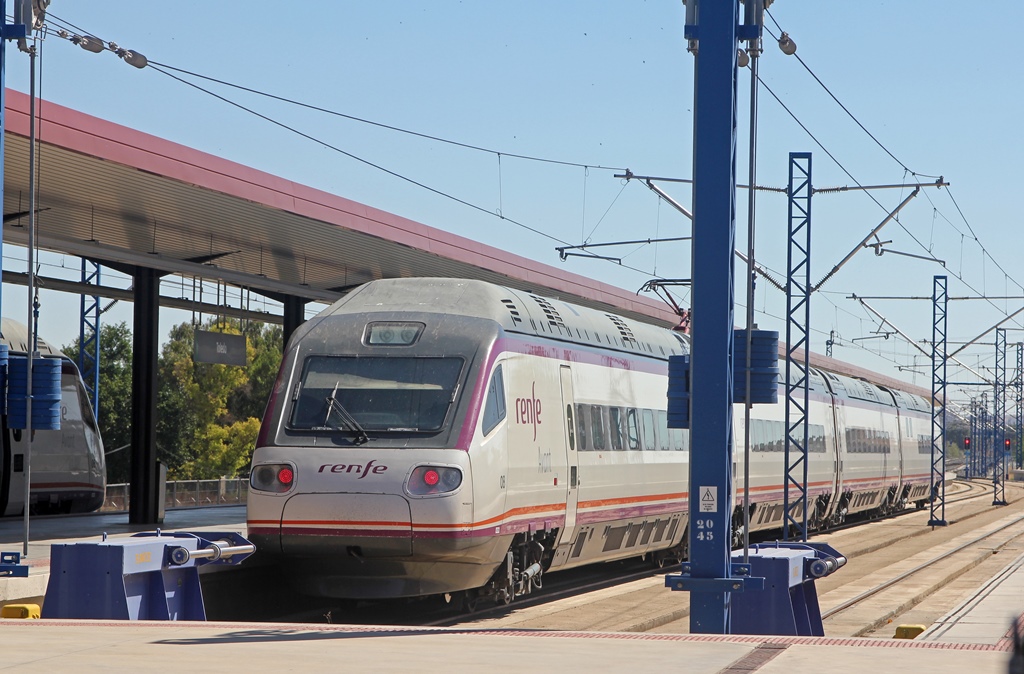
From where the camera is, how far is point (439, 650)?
8742 millimetres

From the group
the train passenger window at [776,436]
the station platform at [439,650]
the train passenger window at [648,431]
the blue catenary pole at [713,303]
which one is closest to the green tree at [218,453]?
the train passenger window at [776,436]

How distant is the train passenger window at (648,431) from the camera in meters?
18.6

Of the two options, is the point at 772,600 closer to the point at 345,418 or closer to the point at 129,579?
the point at 345,418

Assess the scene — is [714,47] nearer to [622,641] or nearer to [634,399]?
[622,641]

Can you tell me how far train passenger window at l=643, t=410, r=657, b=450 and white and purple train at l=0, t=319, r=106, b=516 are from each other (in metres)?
11.3

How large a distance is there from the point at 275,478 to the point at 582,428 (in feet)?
14.1

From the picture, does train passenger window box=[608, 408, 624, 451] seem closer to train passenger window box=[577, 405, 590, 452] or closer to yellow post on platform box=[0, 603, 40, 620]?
train passenger window box=[577, 405, 590, 452]

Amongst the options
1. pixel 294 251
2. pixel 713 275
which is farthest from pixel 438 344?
pixel 294 251

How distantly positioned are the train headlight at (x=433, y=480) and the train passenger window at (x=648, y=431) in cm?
597

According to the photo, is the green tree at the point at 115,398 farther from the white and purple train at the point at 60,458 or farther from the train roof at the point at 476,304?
the train roof at the point at 476,304

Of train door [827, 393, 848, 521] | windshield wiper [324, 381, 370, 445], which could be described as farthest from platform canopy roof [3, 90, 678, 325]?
train door [827, 393, 848, 521]

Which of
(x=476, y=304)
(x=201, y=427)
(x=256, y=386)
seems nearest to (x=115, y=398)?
(x=201, y=427)

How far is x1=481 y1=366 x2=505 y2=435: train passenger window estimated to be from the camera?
1360 centimetres

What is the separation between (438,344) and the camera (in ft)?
45.7
